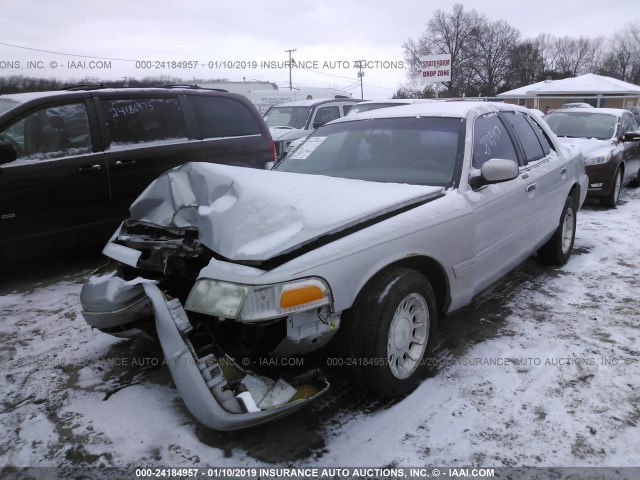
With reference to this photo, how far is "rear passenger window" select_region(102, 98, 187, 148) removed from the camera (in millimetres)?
5133

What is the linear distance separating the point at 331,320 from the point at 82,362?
194cm

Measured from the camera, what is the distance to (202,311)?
2.32 meters

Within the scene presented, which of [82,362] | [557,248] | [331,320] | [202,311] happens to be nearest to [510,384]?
[331,320]

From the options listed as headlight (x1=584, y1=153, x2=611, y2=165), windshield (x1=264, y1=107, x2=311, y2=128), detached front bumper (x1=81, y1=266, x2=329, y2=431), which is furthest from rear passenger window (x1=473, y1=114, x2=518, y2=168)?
windshield (x1=264, y1=107, x2=311, y2=128)

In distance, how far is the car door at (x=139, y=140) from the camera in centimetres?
507

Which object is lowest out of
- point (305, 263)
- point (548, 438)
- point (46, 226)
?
point (548, 438)

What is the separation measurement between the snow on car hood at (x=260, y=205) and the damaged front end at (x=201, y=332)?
0.46ft

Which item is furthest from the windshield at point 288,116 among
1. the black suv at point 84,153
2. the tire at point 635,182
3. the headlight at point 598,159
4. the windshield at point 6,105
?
the tire at point 635,182

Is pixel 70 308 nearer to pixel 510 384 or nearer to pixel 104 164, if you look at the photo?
pixel 104 164

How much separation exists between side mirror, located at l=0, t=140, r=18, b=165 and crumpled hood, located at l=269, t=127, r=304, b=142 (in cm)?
602

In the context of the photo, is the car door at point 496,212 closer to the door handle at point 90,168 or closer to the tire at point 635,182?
the door handle at point 90,168

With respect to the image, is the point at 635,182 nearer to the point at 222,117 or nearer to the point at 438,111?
the point at 438,111

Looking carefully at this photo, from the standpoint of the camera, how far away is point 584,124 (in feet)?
30.2

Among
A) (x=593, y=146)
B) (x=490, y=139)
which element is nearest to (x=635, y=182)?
(x=593, y=146)
